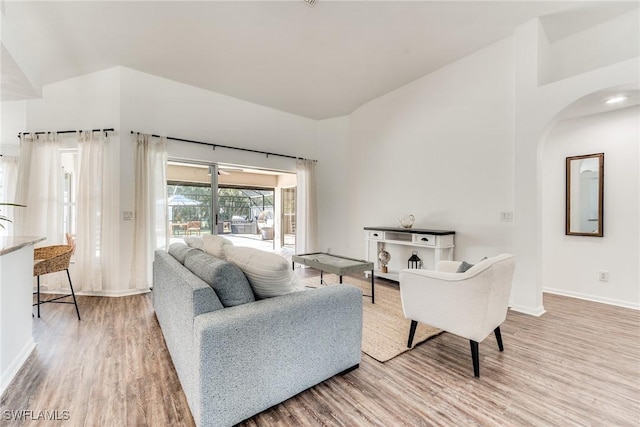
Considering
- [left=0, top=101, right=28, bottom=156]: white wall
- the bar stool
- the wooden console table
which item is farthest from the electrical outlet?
[left=0, top=101, right=28, bottom=156]: white wall

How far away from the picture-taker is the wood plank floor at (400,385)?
1.50 m

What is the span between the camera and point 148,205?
12.3ft

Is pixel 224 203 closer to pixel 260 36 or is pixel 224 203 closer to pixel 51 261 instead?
pixel 51 261

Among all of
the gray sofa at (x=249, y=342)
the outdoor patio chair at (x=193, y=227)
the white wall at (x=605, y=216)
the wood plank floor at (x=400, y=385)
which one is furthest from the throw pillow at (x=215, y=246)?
the white wall at (x=605, y=216)

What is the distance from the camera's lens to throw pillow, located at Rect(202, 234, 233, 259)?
2008mm

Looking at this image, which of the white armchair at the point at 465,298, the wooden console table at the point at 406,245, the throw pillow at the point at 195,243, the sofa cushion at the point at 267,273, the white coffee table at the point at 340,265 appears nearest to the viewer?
the sofa cushion at the point at 267,273

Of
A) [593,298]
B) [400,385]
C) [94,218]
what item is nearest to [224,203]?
[94,218]

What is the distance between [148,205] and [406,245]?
381cm

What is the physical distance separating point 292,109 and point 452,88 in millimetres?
2777

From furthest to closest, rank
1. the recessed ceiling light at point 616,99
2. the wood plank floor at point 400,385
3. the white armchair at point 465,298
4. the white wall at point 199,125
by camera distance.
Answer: the white wall at point 199,125 < the recessed ceiling light at point 616,99 < the white armchair at point 465,298 < the wood plank floor at point 400,385

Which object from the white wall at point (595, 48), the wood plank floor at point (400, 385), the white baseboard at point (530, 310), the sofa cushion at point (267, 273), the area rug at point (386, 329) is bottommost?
the wood plank floor at point (400, 385)

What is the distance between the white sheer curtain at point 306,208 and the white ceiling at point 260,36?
1.81m

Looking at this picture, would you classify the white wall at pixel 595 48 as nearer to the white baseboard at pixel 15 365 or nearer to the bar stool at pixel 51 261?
the white baseboard at pixel 15 365

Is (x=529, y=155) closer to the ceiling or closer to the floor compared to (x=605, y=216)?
closer to the ceiling
